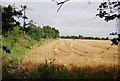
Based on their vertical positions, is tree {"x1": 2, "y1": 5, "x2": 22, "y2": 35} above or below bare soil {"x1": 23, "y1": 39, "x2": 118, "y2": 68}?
above

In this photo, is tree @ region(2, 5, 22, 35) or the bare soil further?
the bare soil

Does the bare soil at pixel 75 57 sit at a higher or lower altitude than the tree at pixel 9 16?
lower

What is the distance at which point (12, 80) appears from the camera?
9383 millimetres

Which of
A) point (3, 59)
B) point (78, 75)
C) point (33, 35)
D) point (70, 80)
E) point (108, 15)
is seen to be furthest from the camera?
point (33, 35)

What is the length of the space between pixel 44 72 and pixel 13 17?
8.00 ft

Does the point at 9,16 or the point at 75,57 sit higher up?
the point at 9,16

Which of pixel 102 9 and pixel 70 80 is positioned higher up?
pixel 102 9

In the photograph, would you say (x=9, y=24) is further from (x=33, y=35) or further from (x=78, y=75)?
(x=33, y=35)

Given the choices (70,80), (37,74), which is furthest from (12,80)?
(70,80)

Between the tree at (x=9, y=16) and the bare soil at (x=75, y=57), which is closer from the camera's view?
the tree at (x=9, y=16)

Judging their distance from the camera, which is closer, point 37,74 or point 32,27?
point 37,74

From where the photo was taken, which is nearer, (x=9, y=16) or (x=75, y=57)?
(x=9, y=16)

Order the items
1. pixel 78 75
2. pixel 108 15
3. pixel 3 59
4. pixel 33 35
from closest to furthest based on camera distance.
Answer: pixel 108 15, pixel 78 75, pixel 3 59, pixel 33 35

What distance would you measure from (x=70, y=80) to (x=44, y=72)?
1282mm
